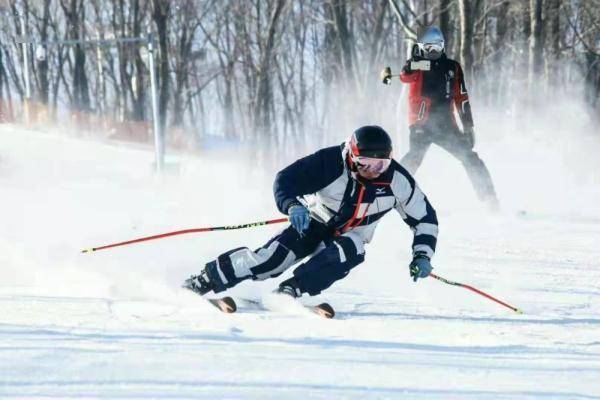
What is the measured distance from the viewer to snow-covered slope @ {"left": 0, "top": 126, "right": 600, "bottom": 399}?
105 inches

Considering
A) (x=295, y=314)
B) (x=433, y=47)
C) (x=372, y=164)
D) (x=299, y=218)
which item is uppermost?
(x=433, y=47)

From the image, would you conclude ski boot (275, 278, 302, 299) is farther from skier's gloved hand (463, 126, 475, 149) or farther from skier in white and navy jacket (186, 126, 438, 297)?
skier's gloved hand (463, 126, 475, 149)

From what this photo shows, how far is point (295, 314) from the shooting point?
4.05 m

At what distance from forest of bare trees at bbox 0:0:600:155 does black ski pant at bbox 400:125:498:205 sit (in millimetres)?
7842

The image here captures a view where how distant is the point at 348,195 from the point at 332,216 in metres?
0.18

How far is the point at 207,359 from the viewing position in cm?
288

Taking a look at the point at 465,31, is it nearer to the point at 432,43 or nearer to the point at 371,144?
the point at 432,43

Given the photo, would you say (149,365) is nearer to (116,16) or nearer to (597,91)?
(597,91)

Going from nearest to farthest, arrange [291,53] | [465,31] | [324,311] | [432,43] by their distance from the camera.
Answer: [324,311]
[432,43]
[465,31]
[291,53]

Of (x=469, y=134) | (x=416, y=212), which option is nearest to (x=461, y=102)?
(x=469, y=134)

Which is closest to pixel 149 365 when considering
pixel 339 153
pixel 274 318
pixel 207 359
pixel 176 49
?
pixel 207 359

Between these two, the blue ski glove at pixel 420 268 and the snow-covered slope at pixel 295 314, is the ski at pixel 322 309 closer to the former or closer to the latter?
the snow-covered slope at pixel 295 314

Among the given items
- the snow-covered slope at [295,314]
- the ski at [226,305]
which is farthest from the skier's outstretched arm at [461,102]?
the ski at [226,305]

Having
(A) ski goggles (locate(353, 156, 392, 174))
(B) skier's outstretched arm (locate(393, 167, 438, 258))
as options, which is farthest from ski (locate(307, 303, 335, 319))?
(A) ski goggles (locate(353, 156, 392, 174))
